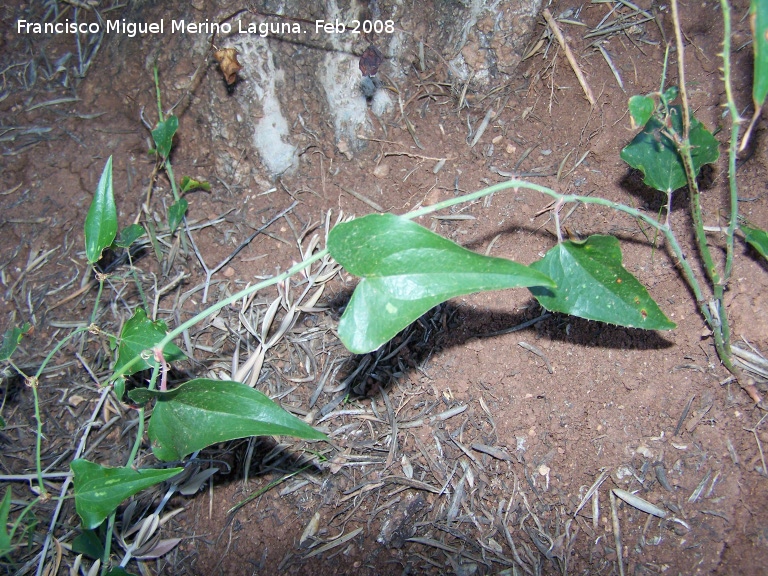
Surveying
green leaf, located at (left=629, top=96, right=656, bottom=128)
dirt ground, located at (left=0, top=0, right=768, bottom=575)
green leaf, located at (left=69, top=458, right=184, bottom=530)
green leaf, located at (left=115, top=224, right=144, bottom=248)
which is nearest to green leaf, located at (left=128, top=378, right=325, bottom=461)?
green leaf, located at (left=69, top=458, right=184, bottom=530)

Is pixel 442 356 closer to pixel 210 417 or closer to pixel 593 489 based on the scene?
pixel 593 489

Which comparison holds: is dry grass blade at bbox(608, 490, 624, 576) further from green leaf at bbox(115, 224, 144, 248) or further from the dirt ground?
green leaf at bbox(115, 224, 144, 248)

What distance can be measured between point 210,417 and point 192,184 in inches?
30.2

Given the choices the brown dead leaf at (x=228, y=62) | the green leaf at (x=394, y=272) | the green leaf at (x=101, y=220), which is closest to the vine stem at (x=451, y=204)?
the green leaf at (x=394, y=272)

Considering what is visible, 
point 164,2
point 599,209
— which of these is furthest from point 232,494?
point 164,2

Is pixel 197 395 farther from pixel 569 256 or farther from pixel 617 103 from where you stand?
pixel 617 103

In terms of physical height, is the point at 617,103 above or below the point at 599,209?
above

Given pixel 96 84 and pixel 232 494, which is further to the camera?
pixel 96 84

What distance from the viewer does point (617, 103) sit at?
1.23 metres

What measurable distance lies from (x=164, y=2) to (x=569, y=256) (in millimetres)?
1251

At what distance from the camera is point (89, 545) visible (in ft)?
3.56

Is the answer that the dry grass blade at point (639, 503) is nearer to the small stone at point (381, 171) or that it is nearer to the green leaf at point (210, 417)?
the green leaf at point (210, 417)

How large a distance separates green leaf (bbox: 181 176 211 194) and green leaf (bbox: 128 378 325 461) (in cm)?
68

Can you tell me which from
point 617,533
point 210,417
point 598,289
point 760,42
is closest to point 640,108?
point 760,42
